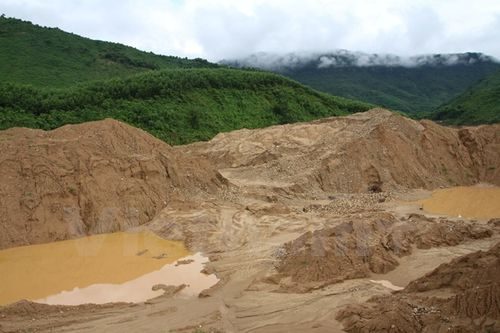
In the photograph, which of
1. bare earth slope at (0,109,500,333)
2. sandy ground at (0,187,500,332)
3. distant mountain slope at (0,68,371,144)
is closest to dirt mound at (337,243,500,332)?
bare earth slope at (0,109,500,333)

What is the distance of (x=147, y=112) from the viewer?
1489 inches

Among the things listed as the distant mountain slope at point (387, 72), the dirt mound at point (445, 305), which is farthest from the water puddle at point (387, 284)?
the distant mountain slope at point (387, 72)

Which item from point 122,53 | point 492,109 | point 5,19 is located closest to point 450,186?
point 492,109

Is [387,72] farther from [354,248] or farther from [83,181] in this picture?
[354,248]

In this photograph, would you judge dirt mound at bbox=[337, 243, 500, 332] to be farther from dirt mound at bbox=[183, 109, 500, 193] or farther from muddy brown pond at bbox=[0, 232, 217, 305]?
dirt mound at bbox=[183, 109, 500, 193]

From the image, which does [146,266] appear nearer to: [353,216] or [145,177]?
[145,177]

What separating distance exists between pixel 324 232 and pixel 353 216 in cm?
409

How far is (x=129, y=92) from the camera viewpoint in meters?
39.0

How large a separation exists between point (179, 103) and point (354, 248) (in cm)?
3021

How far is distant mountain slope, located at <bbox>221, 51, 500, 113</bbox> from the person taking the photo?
8731 centimetres

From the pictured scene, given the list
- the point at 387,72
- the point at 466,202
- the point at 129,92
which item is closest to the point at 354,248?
the point at 466,202

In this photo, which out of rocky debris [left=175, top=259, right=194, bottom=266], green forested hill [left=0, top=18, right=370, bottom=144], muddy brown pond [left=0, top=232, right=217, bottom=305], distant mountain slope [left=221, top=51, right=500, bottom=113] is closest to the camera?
muddy brown pond [left=0, top=232, right=217, bottom=305]

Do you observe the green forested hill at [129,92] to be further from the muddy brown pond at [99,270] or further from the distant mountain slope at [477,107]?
the muddy brown pond at [99,270]

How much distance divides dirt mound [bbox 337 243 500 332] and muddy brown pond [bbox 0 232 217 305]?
4475mm
